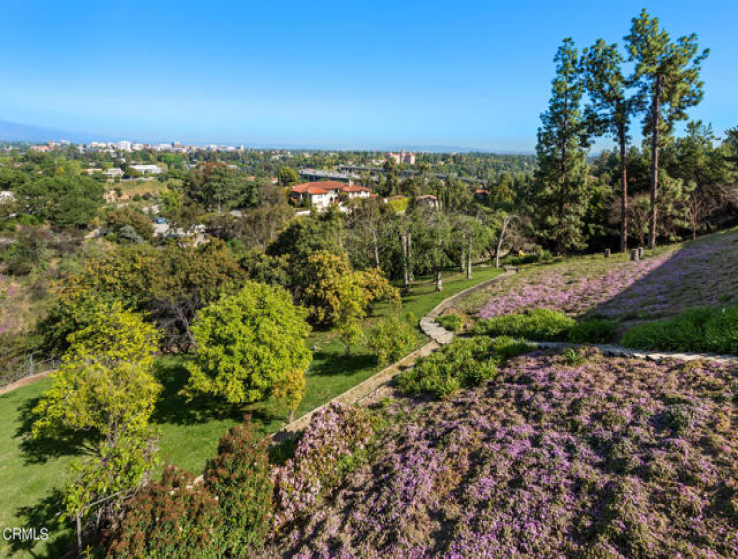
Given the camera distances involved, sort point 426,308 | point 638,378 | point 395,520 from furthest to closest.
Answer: point 426,308 → point 638,378 → point 395,520

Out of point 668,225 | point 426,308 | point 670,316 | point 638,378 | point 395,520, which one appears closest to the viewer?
point 395,520

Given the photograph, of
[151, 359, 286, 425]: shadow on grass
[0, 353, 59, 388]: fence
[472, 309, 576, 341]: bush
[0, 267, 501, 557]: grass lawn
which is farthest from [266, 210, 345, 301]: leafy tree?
[0, 353, 59, 388]: fence

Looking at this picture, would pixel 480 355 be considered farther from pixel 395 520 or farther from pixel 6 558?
pixel 6 558

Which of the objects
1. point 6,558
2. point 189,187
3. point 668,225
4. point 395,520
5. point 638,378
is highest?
point 189,187

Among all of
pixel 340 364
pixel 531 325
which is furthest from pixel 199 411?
pixel 531 325

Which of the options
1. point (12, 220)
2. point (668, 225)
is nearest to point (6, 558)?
point (668, 225)

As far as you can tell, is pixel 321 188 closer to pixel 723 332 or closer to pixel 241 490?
pixel 723 332

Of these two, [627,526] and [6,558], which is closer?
[627,526]
